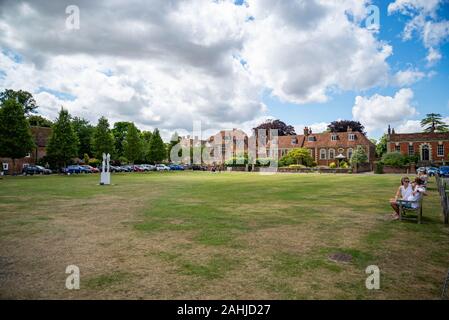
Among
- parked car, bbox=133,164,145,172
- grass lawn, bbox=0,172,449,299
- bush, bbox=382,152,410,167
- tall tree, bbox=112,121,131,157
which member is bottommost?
grass lawn, bbox=0,172,449,299

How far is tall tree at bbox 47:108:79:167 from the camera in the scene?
51312mm

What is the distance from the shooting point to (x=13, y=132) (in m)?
41.3

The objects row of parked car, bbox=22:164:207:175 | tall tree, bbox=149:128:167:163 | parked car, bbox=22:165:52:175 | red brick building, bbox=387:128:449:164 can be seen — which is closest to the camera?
parked car, bbox=22:165:52:175

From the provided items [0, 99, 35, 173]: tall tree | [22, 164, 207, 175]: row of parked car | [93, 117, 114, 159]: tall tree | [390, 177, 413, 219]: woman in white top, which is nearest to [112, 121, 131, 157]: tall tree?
Answer: [22, 164, 207, 175]: row of parked car

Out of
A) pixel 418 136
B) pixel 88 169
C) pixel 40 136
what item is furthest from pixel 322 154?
pixel 40 136

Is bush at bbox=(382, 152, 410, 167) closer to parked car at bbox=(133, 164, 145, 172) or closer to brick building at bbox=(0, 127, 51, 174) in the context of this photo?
parked car at bbox=(133, 164, 145, 172)

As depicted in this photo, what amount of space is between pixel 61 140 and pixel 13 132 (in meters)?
10.4

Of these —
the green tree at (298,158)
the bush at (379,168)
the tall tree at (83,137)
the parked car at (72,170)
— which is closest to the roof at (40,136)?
the tall tree at (83,137)

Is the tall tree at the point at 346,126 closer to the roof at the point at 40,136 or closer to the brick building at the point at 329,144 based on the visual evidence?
the brick building at the point at 329,144

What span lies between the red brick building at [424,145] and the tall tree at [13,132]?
69564mm

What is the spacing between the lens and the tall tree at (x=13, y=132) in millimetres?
40656

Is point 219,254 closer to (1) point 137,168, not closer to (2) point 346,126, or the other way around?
(1) point 137,168

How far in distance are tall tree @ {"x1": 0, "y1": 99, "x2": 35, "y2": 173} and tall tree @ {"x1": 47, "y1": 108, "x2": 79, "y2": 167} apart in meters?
8.47
